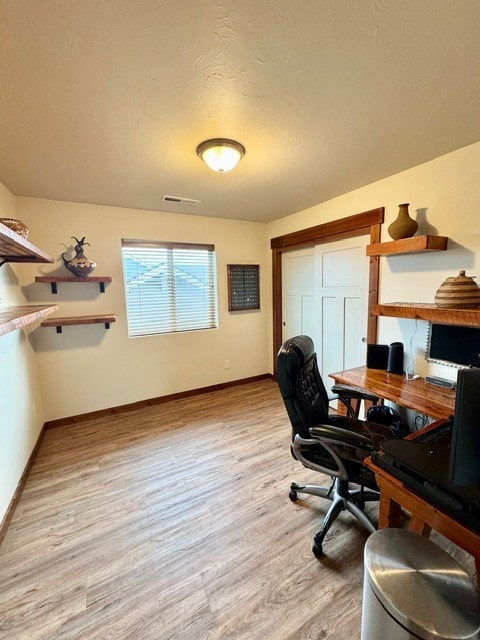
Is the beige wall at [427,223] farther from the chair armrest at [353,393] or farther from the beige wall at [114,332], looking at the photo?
the beige wall at [114,332]

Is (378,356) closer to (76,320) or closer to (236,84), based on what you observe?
(236,84)

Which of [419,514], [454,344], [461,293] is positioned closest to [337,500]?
[419,514]

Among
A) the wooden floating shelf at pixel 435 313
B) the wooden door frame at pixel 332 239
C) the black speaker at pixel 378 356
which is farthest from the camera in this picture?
the wooden door frame at pixel 332 239

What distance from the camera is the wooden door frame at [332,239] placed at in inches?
101

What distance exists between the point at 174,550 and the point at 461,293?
2402 mm

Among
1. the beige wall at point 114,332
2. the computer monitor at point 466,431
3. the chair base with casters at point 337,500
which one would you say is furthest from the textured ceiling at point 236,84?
the chair base with casters at point 337,500

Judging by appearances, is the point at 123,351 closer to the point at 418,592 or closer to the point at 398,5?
the point at 418,592

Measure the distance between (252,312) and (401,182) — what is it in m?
2.42

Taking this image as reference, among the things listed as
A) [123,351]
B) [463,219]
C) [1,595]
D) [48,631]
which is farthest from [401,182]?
[1,595]

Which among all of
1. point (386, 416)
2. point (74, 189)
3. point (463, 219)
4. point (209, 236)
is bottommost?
point (386, 416)

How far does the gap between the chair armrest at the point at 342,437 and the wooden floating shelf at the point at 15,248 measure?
1741 mm

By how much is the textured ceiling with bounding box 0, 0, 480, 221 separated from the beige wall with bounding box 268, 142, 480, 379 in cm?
17

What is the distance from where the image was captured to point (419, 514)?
999 mm

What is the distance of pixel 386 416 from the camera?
2227mm
